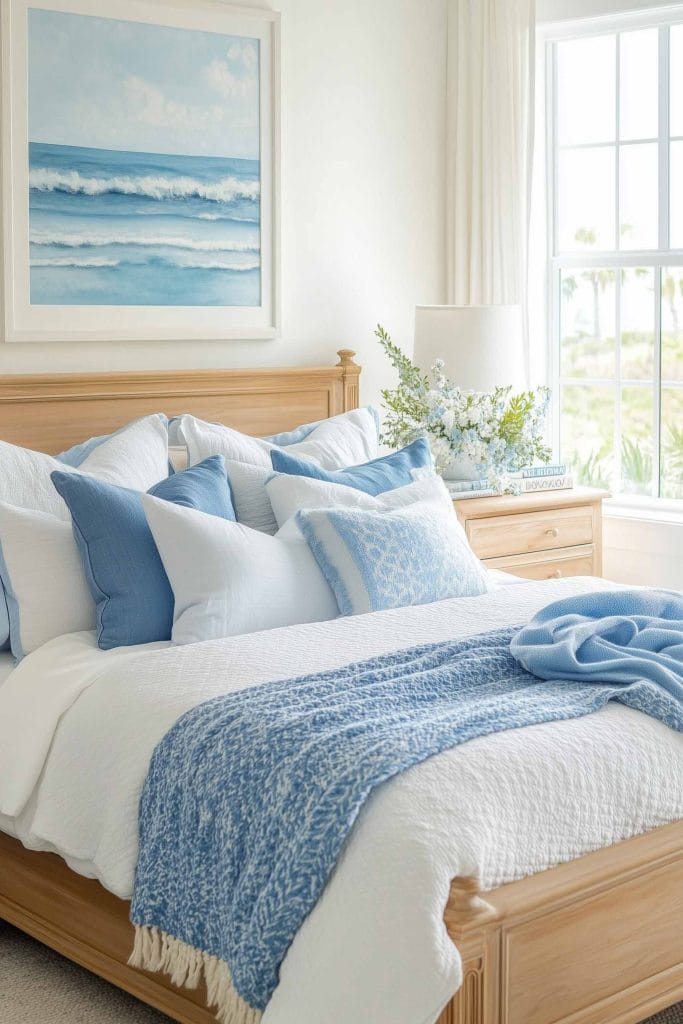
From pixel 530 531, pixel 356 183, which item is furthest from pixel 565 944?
pixel 356 183

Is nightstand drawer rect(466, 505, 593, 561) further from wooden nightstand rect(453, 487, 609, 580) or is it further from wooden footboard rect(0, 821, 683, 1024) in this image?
wooden footboard rect(0, 821, 683, 1024)

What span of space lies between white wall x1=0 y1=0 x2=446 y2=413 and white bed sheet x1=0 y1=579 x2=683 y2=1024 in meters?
1.55

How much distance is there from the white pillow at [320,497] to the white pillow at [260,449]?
51 mm

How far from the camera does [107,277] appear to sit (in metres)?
3.84

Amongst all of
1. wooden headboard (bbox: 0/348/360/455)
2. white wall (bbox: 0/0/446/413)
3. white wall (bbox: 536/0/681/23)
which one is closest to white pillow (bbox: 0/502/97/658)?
wooden headboard (bbox: 0/348/360/455)

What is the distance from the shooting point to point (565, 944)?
2072mm

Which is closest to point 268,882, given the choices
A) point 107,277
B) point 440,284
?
point 107,277

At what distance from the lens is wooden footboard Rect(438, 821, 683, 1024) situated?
193 cm

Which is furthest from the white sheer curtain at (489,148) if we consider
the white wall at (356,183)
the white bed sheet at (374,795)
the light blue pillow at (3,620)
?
the light blue pillow at (3,620)

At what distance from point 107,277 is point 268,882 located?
2.27 m

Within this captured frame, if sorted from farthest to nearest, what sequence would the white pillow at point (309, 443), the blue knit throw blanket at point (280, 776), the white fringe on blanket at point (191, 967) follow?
the white pillow at point (309, 443) → the white fringe on blanket at point (191, 967) → the blue knit throw blanket at point (280, 776)

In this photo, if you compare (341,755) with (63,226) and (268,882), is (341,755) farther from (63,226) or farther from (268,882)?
(63,226)

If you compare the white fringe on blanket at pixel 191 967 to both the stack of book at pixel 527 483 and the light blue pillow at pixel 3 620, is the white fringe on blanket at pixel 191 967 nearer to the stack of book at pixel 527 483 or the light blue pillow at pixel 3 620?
the light blue pillow at pixel 3 620

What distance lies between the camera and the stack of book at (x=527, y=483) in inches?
163
